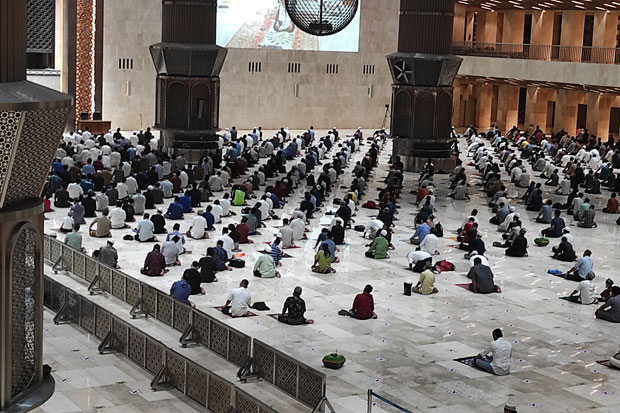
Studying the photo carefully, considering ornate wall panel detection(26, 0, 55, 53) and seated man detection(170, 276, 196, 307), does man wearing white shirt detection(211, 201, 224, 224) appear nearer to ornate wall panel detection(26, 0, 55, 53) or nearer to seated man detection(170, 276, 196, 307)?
seated man detection(170, 276, 196, 307)

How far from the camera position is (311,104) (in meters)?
47.6

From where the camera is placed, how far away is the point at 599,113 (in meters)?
44.2

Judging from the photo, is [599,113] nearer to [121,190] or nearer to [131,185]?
[131,185]

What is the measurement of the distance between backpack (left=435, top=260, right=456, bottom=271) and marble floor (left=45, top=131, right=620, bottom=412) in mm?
335

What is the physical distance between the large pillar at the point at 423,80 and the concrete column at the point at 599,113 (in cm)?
1197

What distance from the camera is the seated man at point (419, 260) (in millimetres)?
19016

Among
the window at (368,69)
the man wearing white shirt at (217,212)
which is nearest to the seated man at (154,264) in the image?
the man wearing white shirt at (217,212)

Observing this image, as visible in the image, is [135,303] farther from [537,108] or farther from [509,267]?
[537,108]

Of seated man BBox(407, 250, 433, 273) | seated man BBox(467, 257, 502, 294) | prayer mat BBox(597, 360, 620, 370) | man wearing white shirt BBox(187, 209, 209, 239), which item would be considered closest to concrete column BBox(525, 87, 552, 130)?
man wearing white shirt BBox(187, 209, 209, 239)

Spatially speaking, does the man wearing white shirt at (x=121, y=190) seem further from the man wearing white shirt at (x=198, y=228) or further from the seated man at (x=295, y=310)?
the seated man at (x=295, y=310)

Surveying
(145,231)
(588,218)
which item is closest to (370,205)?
(588,218)

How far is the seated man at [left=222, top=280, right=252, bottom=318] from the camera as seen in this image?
15414 mm

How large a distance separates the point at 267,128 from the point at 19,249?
40583 mm

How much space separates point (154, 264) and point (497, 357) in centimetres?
689
